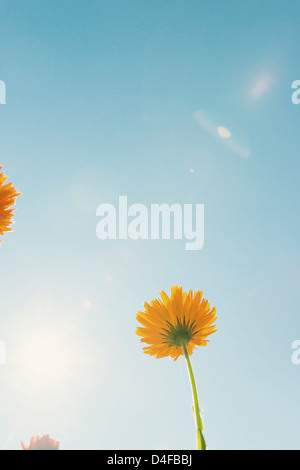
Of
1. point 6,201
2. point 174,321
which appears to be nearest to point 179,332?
point 174,321

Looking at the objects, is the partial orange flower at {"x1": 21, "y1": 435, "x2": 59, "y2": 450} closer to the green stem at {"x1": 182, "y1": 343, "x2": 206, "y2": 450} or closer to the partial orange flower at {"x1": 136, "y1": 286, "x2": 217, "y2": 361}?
the green stem at {"x1": 182, "y1": 343, "x2": 206, "y2": 450}

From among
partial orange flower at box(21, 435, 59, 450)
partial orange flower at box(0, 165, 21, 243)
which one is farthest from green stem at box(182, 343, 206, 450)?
partial orange flower at box(0, 165, 21, 243)

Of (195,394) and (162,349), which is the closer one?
(195,394)

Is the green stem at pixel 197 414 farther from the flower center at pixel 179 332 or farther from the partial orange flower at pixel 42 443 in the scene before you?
the partial orange flower at pixel 42 443

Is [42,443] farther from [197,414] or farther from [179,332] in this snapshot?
[179,332]
